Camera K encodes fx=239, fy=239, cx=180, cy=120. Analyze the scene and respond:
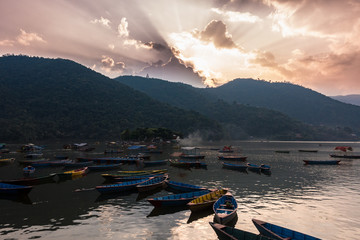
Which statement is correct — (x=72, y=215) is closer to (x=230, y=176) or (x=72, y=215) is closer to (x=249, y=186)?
(x=249, y=186)

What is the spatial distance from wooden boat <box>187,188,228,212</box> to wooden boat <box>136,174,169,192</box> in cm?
1149

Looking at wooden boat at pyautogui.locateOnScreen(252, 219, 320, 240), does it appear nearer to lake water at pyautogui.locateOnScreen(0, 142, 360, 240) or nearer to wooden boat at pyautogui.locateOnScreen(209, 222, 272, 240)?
wooden boat at pyautogui.locateOnScreen(209, 222, 272, 240)

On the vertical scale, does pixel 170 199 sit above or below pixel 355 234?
above

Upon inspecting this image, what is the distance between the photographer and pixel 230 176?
56375 mm

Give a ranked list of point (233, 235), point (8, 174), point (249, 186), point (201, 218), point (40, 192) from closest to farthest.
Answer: point (233, 235), point (201, 218), point (40, 192), point (249, 186), point (8, 174)

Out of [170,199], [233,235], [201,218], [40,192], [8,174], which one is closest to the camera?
[233,235]

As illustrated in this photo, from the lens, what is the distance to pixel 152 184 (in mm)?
39812

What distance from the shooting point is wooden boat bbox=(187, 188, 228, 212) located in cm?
2847

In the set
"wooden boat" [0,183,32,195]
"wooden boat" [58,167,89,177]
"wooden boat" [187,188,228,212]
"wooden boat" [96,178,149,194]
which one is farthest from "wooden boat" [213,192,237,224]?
"wooden boat" [58,167,89,177]

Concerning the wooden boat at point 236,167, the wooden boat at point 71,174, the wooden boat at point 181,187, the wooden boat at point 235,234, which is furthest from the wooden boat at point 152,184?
the wooden boat at point 236,167

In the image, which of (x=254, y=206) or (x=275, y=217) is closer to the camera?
(x=275, y=217)

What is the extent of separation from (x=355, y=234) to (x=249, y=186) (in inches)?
869

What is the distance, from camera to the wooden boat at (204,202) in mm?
28466

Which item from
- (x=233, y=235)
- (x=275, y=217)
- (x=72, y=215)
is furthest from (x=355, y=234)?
(x=72, y=215)
